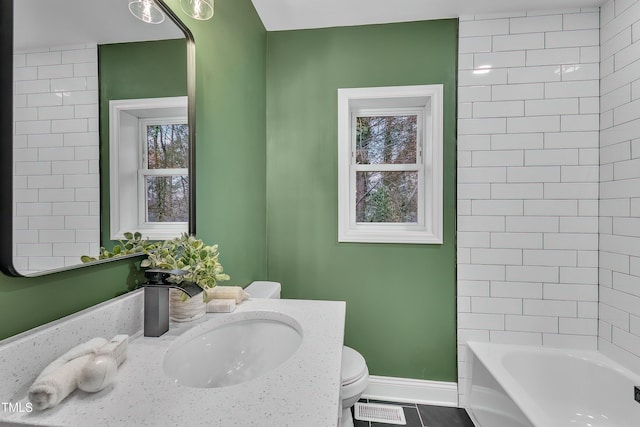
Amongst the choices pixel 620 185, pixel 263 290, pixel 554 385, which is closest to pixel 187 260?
pixel 263 290

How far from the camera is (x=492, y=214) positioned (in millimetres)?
1926

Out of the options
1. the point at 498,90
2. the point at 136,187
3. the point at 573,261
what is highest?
the point at 498,90

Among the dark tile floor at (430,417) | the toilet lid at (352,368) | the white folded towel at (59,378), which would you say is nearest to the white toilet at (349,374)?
the toilet lid at (352,368)

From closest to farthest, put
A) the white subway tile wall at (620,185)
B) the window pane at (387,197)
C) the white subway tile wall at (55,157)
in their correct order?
the white subway tile wall at (55,157) → the white subway tile wall at (620,185) → the window pane at (387,197)

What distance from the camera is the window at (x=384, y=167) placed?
6.69 feet

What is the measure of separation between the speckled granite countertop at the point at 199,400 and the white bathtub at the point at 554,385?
4.29 feet

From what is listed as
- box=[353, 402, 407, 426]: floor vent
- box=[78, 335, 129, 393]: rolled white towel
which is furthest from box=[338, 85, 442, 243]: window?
box=[78, 335, 129, 393]: rolled white towel

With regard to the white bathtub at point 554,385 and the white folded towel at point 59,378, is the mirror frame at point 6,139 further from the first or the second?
the white bathtub at point 554,385

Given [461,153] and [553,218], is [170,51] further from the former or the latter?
[553,218]

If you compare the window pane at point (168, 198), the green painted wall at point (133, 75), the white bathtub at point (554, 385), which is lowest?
the white bathtub at point (554, 385)

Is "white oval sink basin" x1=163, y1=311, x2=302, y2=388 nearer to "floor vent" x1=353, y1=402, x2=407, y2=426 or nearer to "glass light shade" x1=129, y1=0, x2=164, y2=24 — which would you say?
"glass light shade" x1=129, y1=0, x2=164, y2=24

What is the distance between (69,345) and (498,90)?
8.03 feet

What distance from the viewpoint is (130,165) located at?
880 mm

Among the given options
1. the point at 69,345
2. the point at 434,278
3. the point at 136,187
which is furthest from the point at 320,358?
the point at 434,278
